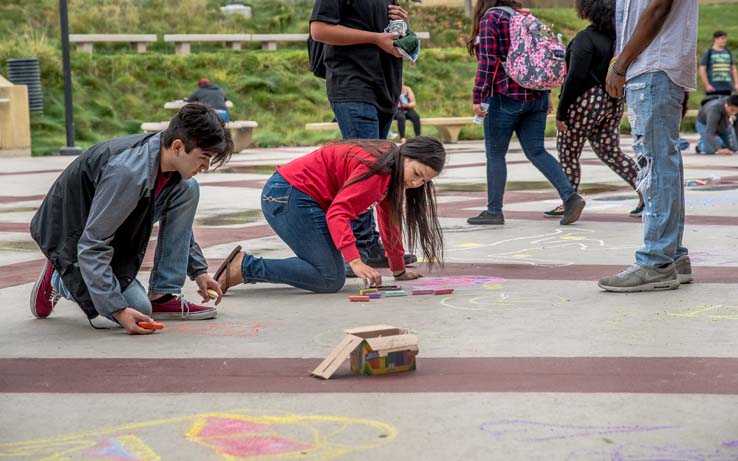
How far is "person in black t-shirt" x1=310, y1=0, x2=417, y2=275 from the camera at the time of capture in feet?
18.6

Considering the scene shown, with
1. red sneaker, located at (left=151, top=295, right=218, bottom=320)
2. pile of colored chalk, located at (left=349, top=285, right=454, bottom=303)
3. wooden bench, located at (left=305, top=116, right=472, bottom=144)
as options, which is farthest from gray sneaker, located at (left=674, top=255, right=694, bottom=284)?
wooden bench, located at (left=305, top=116, right=472, bottom=144)

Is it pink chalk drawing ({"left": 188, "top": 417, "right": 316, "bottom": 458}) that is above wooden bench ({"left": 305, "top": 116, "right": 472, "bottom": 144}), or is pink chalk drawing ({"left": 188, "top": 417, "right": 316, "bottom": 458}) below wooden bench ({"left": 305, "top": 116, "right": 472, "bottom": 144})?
above

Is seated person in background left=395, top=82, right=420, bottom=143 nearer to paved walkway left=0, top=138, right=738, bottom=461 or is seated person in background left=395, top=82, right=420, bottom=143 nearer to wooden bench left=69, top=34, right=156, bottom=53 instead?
wooden bench left=69, top=34, right=156, bottom=53

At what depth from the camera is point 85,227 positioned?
4074mm

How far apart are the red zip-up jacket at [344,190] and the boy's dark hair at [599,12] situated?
10.3 ft

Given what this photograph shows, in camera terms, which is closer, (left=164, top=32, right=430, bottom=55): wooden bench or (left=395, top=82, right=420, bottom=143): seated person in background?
(left=395, top=82, right=420, bottom=143): seated person in background

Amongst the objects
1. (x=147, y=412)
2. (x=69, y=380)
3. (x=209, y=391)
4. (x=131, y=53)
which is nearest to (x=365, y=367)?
(x=209, y=391)

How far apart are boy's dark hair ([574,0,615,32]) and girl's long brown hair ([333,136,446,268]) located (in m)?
3.07

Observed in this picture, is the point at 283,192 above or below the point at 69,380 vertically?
above

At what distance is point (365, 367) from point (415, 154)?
1547mm

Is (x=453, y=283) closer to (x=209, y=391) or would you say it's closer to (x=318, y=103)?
(x=209, y=391)

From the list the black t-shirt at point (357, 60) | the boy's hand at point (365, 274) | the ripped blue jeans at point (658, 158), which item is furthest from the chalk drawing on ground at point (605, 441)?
the black t-shirt at point (357, 60)

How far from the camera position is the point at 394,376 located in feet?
11.1

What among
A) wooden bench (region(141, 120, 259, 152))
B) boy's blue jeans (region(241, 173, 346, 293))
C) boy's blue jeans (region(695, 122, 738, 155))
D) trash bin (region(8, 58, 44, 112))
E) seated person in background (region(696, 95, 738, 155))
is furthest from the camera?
trash bin (region(8, 58, 44, 112))
